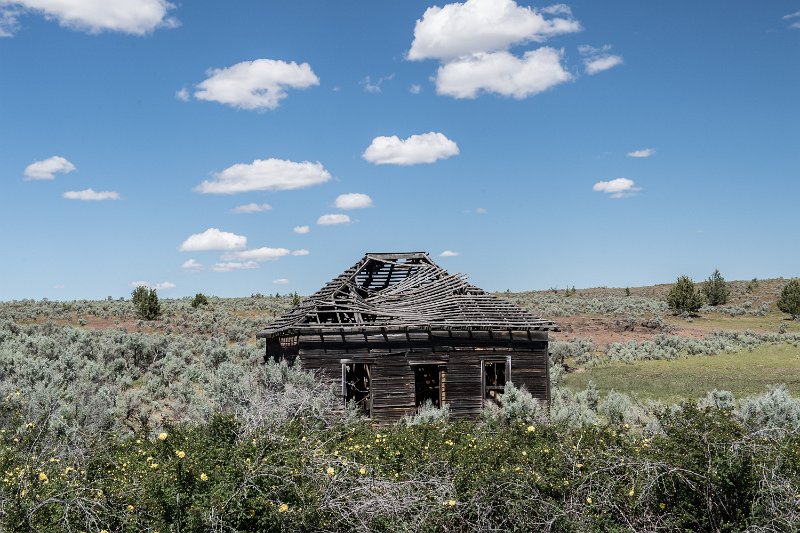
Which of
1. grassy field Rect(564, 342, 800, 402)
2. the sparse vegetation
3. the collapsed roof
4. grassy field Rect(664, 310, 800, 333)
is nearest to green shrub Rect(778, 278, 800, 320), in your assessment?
grassy field Rect(664, 310, 800, 333)

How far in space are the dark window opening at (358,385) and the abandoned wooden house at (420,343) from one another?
58 millimetres

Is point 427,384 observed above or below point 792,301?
below

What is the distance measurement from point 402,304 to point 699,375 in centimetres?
1478

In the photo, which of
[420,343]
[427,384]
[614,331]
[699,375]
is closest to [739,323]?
[614,331]

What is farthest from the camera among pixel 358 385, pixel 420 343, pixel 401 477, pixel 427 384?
pixel 427 384

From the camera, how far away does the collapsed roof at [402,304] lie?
18.5 metres

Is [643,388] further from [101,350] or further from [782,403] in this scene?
[101,350]

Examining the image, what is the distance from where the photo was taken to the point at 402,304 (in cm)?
1992

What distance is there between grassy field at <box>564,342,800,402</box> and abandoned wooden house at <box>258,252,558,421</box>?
549 cm

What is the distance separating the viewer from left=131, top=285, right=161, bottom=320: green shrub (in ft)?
139

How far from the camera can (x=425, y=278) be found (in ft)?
69.7

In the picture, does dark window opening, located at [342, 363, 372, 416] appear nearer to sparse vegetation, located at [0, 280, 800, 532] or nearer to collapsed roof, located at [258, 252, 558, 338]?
collapsed roof, located at [258, 252, 558, 338]

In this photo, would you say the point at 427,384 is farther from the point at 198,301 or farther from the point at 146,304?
the point at 198,301

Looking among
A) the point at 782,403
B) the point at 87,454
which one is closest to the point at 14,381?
the point at 87,454
